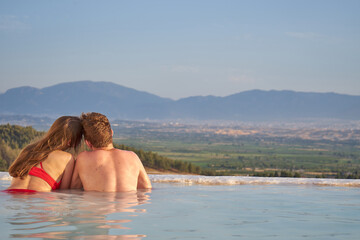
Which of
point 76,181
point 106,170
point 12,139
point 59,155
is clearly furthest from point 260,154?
point 59,155

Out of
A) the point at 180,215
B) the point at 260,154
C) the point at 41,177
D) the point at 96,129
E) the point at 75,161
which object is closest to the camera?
the point at 180,215

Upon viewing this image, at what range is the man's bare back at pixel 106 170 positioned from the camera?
171 inches

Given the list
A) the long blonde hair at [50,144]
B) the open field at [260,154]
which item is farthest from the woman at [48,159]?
the open field at [260,154]

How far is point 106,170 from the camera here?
14.4 feet

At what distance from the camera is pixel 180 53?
11531 centimetres

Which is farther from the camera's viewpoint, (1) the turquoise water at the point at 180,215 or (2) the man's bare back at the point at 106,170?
(2) the man's bare back at the point at 106,170

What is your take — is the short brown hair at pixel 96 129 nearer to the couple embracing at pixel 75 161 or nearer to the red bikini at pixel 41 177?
the couple embracing at pixel 75 161

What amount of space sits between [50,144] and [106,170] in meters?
0.53

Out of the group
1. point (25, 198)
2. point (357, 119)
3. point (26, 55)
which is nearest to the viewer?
point (25, 198)

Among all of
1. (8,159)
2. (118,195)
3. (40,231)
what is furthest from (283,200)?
(8,159)

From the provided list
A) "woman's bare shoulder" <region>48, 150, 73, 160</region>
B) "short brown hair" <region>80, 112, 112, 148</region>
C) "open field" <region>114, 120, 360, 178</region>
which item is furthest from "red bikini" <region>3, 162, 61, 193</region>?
"open field" <region>114, 120, 360, 178</region>

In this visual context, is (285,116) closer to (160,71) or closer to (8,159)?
(160,71)

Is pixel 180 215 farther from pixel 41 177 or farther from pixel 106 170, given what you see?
pixel 41 177

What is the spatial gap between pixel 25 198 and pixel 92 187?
0.57 metres
